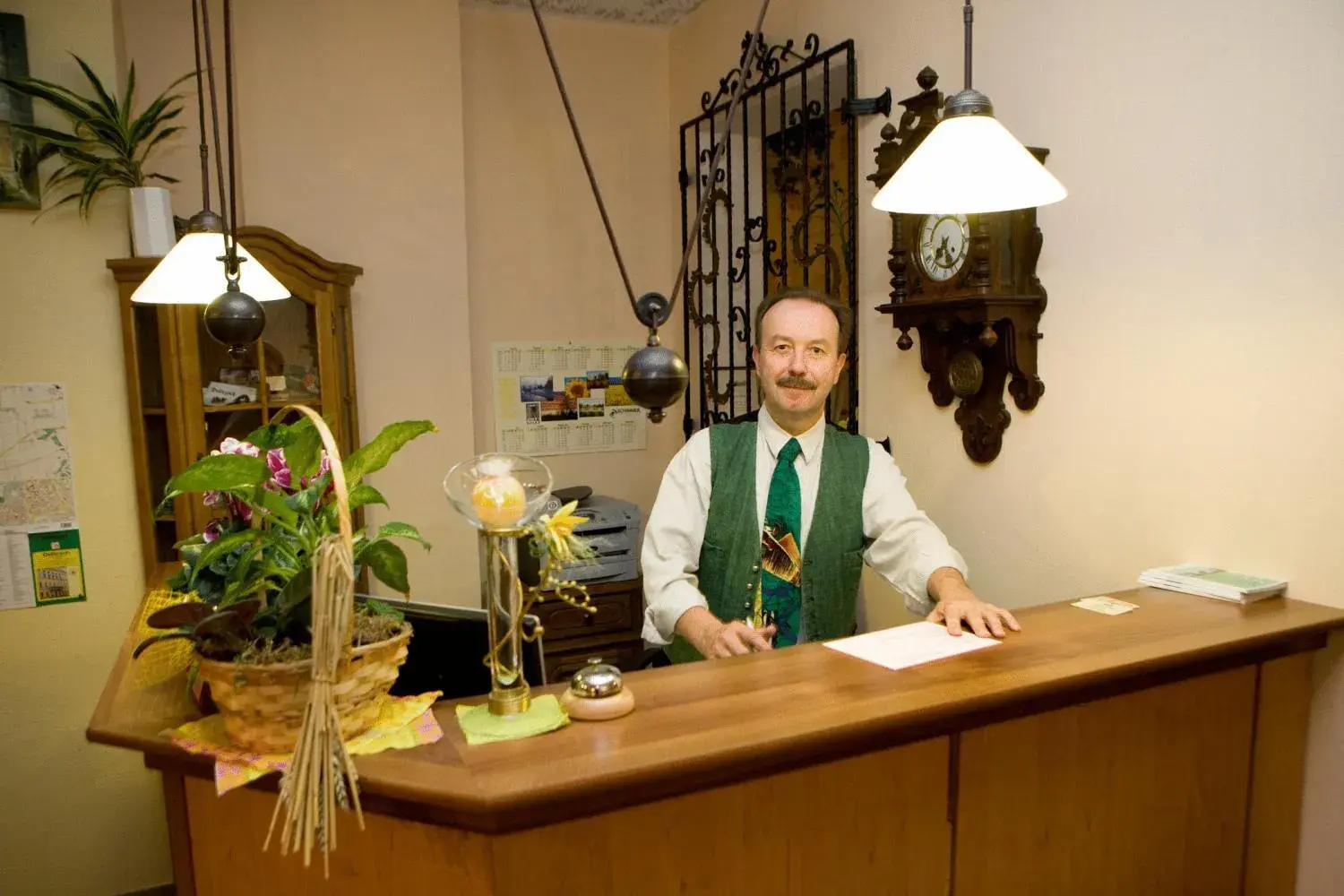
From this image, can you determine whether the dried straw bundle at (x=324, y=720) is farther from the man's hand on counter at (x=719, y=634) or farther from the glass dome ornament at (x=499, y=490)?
the man's hand on counter at (x=719, y=634)

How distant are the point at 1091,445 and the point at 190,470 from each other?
6.04 ft

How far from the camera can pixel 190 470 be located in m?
1.26

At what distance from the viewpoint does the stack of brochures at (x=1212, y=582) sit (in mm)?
1730

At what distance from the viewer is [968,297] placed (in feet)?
6.99

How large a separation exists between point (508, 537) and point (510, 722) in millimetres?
264

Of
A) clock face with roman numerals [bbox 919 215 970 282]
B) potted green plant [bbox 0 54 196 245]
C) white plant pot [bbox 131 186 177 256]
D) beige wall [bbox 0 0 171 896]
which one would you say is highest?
potted green plant [bbox 0 54 196 245]

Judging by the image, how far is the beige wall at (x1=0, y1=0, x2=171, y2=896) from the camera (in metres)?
2.68

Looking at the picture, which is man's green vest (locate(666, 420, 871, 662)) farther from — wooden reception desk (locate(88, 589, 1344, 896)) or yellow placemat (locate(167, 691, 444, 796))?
yellow placemat (locate(167, 691, 444, 796))

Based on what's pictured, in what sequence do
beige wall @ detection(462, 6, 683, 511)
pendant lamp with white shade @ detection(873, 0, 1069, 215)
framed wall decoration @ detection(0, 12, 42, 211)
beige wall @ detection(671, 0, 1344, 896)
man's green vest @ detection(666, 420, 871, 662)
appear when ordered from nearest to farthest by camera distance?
Answer: pendant lamp with white shade @ detection(873, 0, 1069, 215) < beige wall @ detection(671, 0, 1344, 896) < man's green vest @ detection(666, 420, 871, 662) < framed wall decoration @ detection(0, 12, 42, 211) < beige wall @ detection(462, 6, 683, 511)

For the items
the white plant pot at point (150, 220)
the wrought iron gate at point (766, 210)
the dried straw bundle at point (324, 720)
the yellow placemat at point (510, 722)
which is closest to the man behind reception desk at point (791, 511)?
the wrought iron gate at point (766, 210)

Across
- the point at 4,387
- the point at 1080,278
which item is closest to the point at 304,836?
the point at 1080,278

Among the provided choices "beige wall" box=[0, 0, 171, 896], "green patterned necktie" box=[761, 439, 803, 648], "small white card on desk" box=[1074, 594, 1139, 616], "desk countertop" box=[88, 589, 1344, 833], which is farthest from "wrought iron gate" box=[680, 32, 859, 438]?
"beige wall" box=[0, 0, 171, 896]

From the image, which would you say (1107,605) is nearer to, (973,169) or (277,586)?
(973,169)

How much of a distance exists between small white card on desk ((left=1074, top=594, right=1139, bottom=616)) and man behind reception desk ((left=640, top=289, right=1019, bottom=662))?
35 centimetres
